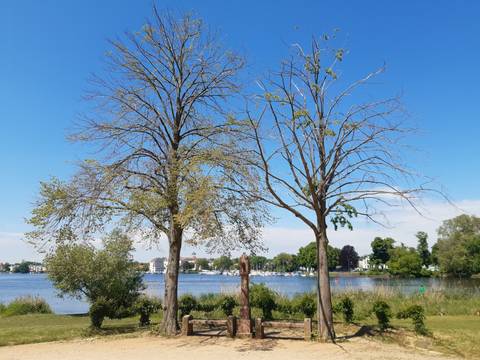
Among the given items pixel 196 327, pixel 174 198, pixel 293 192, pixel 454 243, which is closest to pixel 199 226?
pixel 174 198

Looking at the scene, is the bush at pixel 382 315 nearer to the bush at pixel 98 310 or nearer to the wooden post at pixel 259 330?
the wooden post at pixel 259 330

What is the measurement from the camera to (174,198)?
16.0 meters

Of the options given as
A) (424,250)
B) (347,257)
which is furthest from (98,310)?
(347,257)

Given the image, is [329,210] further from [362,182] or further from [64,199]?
[64,199]

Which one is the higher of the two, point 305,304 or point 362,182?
point 362,182

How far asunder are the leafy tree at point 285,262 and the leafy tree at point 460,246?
87.4m

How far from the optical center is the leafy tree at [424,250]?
119688 mm

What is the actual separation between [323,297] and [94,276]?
8964 mm

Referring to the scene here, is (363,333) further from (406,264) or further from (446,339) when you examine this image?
(406,264)

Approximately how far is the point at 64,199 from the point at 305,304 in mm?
9909

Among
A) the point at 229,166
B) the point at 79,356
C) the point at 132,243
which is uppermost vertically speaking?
the point at 229,166

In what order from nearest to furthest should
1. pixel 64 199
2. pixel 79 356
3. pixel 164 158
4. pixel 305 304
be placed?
pixel 79 356
pixel 64 199
pixel 164 158
pixel 305 304

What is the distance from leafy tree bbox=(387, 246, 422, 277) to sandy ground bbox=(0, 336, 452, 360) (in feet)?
337

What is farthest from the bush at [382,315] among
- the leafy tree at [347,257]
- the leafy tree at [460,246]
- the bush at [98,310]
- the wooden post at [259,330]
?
the leafy tree at [347,257]
